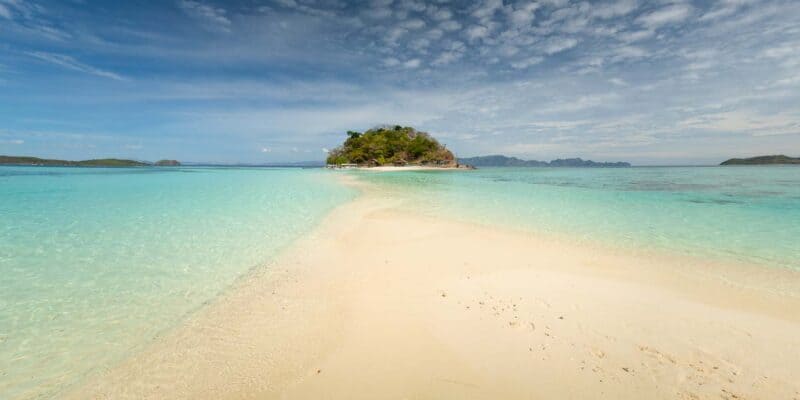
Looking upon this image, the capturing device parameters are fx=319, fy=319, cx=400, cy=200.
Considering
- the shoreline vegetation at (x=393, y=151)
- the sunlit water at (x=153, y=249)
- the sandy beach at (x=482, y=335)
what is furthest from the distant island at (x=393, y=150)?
the sandy beach at (x=482, y=335)

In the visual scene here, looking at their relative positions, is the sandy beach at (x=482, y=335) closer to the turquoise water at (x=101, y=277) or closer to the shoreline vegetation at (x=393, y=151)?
the turquoise water at (x=101, y=277)

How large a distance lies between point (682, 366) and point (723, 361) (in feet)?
1.67

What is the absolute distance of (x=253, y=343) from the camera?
3.74 meters

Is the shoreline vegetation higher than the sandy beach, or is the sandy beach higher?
the shoreline vegetation

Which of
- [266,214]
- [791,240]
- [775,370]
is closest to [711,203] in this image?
[791,240]

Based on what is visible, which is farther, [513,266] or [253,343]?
[513,266]

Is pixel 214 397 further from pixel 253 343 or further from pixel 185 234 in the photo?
pixel 185 234

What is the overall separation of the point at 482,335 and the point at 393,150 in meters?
93.3

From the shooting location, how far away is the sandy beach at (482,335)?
3.04m

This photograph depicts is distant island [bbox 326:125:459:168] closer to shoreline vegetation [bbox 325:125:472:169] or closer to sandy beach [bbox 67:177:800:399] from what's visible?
shoreline vegetation [bbox 325:125:472:169]

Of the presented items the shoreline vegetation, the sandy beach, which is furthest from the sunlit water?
the shoreline vegetation

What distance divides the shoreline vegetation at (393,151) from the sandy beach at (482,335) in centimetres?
8642

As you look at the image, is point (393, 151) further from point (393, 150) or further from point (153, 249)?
point (153, 249)

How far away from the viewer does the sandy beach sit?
3.04m
